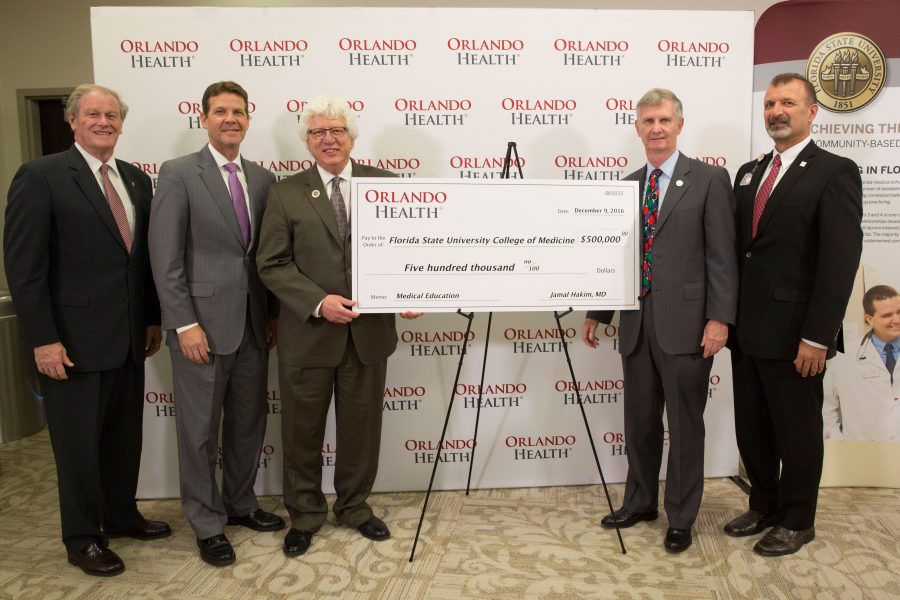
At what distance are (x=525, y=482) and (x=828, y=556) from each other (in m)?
1.37

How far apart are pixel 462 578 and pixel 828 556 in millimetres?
1500

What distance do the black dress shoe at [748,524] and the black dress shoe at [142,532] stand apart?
2.51 meters

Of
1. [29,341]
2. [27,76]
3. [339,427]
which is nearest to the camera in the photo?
[29,341]

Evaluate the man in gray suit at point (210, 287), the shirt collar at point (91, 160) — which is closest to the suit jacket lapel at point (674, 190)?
the man in gray suit at point (210, 287)

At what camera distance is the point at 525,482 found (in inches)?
126

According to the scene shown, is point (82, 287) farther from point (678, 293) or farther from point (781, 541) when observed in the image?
point (781, 541)

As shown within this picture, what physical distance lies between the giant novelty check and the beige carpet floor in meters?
1.03

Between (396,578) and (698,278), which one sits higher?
(698,278)

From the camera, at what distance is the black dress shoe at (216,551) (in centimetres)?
244

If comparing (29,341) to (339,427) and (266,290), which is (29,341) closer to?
(266,290)

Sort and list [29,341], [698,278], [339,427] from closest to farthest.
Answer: [29,341] < [698,278] < [339,427]

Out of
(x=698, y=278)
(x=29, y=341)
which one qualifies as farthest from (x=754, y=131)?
(x=29, y=341)

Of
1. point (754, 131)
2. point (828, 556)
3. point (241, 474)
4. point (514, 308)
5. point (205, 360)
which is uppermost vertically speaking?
point (754, 131)

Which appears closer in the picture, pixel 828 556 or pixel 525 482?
pixel 828 556
